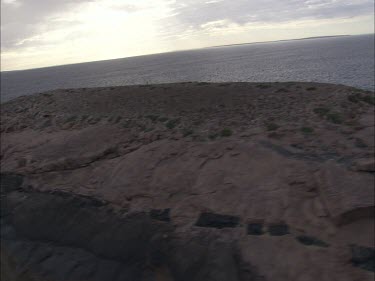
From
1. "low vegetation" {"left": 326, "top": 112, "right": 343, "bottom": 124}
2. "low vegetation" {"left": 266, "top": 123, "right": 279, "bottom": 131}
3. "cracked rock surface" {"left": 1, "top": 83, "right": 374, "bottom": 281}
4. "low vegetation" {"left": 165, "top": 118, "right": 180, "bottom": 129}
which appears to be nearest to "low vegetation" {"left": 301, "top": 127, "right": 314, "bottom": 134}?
"cracked rock surface" {"left": 1, "top": 83, "right": 374, "bottom": 281}

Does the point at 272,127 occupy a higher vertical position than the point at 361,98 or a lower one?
lower

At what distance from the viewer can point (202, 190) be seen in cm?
1354

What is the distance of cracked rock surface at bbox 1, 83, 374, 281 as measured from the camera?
1117 centimetres

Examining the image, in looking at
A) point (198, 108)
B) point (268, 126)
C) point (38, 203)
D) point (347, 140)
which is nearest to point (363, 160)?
point (347, 140)

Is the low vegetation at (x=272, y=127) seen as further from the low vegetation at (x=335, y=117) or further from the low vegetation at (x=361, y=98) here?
the low vegetation at (x=361, y=98)

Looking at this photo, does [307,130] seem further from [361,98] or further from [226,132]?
[361,98]

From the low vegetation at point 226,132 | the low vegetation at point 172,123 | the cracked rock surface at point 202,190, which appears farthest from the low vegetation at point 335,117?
the low vegetation at point 172,123

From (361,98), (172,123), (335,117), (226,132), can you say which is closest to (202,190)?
(226,132)

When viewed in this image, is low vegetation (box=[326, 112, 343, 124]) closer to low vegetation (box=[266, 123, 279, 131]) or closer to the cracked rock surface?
the cracked rock surface

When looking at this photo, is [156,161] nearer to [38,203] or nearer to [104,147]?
[104,147]

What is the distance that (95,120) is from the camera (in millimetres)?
19969

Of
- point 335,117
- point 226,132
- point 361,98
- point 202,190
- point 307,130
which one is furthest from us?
point 361,98

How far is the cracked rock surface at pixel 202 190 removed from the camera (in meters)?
11.2

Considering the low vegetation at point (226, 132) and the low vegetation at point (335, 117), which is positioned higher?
the low vegetation at point (335, 117)
